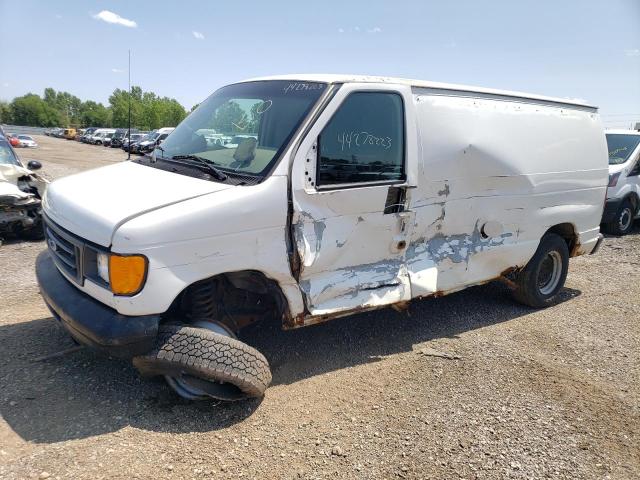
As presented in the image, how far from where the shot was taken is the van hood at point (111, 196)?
2750 mm

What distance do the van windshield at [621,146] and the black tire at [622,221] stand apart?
915 mm

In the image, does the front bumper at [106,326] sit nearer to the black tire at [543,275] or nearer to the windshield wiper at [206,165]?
the windshield wiper at [206,165]

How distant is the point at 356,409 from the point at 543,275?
3.28 m

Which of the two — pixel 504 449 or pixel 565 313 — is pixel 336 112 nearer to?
pixel 504 449

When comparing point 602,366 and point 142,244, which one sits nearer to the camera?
point 142,244

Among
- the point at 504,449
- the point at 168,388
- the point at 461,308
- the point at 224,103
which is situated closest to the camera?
the point at 504,449

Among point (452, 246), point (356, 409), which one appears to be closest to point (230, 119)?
point (452, 246)

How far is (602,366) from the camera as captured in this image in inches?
162

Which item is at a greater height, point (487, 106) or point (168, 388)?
point (487, 106)

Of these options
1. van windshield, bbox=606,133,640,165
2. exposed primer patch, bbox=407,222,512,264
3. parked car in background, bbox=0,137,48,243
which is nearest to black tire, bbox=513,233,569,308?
exposed primer patch, bbox=407,222,512,264

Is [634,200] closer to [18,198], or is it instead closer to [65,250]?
[65,250]

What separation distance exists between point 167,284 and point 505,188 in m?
3.24

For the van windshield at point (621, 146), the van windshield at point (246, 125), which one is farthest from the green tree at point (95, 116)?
the van windshield at point (246, 125)

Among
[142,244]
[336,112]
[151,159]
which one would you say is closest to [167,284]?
[142,244]
